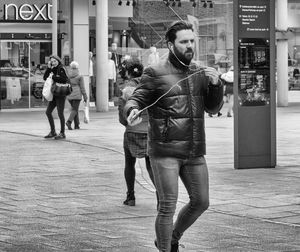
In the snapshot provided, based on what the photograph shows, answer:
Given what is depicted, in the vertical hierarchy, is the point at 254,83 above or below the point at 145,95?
above

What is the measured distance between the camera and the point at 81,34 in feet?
105

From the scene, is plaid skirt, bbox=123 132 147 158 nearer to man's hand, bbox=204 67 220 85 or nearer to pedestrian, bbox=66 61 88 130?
man's hand, bbox=204 67 220 85

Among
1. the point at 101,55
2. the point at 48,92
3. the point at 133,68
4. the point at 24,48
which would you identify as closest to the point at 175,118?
the point at 133,68

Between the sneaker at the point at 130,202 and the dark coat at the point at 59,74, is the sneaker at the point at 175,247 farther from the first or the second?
the dark coat at the point at 59,74

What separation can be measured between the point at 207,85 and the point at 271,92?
703 centimetres

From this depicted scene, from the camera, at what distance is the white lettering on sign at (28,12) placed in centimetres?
3131

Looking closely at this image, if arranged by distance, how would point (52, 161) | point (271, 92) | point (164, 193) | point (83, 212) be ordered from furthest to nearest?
point (52, 161) → point (271, 92) → point (83, 212) → point (164, 193)

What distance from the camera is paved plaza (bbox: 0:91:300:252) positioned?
7.66 m

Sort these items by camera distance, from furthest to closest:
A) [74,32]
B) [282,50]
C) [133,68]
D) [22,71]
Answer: [282,50] → [74,32] → [22,71] → [133,68]

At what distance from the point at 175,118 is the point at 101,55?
80.3 feet

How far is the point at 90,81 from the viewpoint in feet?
107

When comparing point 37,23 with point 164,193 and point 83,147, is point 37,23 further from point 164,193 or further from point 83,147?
point 164,193

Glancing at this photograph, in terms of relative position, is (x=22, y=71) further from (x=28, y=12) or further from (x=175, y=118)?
(x=175, y=118)

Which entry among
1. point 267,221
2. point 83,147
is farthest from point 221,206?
point 83,147
